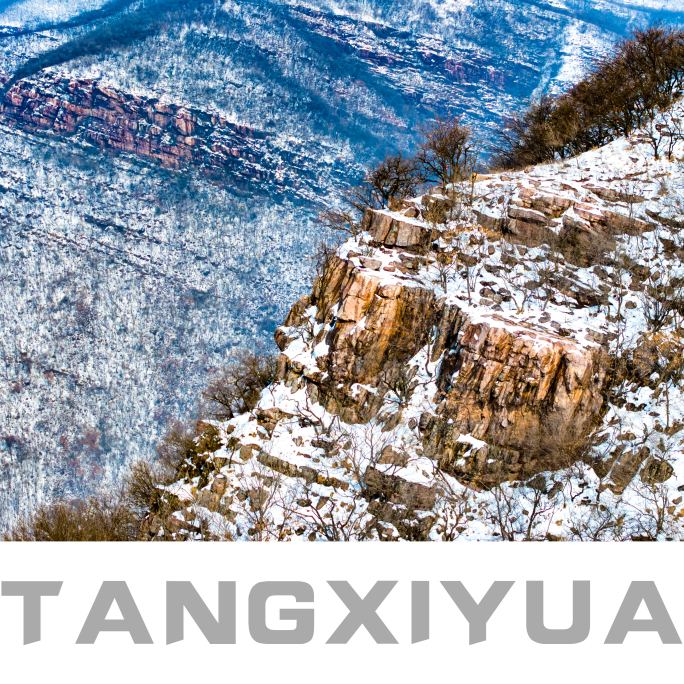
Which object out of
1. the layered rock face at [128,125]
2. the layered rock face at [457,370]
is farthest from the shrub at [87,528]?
the layered rock face at [128,125]

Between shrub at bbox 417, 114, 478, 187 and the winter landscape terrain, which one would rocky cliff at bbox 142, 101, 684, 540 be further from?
the winter landscape terrain

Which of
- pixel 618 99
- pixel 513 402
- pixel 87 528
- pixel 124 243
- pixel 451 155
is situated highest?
pixel 618 99

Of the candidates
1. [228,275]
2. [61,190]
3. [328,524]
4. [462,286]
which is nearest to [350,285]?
[462,286]

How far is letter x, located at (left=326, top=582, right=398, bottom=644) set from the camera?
14.2 metres

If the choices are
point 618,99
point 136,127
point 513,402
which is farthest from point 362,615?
point 136,127

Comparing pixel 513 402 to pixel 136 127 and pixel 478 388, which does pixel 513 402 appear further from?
pixel 136 127

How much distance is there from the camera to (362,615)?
47.1 feet

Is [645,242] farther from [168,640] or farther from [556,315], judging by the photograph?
[168,640]

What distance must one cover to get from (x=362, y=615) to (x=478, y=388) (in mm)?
14300

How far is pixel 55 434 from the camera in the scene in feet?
367

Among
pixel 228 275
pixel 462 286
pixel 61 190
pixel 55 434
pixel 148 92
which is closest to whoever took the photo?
pixel 462 286

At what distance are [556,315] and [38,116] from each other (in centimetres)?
19747

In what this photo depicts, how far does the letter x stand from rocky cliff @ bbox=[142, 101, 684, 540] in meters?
10.7

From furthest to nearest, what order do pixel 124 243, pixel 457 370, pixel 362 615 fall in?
pixel 124 243, pixel 457 370, pixel 362 615
